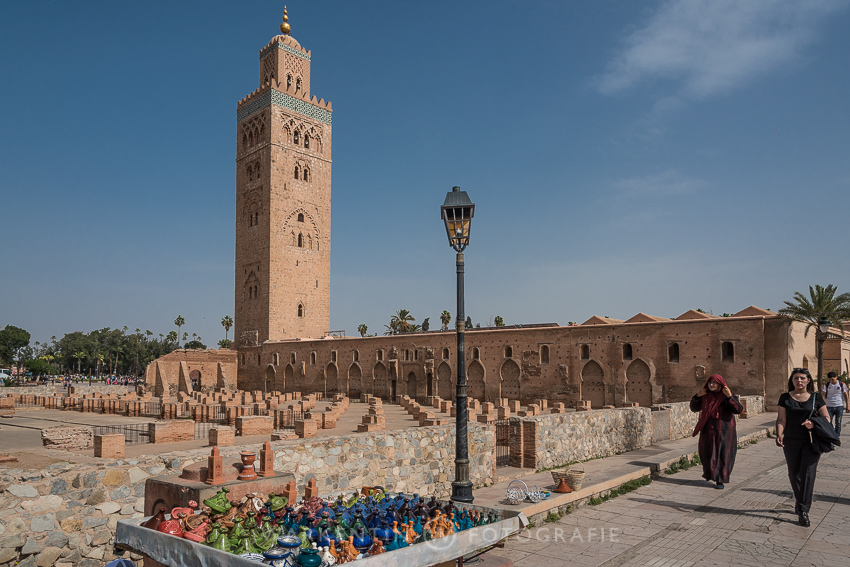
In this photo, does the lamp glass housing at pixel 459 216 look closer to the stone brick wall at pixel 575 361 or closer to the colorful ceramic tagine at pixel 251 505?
the colorful ceramic tagine at pixel 251 505

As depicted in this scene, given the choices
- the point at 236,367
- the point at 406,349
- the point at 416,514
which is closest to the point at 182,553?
the point at 416,514

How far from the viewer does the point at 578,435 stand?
1078 centimetres

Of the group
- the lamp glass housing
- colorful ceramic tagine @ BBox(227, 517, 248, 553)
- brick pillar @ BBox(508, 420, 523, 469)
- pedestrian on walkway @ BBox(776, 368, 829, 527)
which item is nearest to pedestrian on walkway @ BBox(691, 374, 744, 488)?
pedestrian on walkway @ BBox(776, 368, 829, 527)

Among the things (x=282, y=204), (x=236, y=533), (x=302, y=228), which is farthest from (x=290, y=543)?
(x=302, y=228)

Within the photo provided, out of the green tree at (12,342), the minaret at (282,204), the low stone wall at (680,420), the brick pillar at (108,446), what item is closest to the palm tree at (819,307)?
the low stone wall at (680,420)

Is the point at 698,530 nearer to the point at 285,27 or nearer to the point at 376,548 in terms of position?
the point at 376,548

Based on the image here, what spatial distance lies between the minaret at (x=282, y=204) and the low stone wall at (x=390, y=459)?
35506 mm

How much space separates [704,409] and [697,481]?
4.06ft

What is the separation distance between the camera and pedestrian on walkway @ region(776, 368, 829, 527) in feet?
18.8

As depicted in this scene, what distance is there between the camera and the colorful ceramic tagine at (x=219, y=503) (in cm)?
352

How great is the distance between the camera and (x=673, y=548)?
532 cm

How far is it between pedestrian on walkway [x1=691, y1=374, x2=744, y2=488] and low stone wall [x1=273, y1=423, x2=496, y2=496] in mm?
2908

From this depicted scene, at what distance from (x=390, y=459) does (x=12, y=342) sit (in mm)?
94617

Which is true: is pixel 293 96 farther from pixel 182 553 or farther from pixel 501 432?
pixel 182 553
